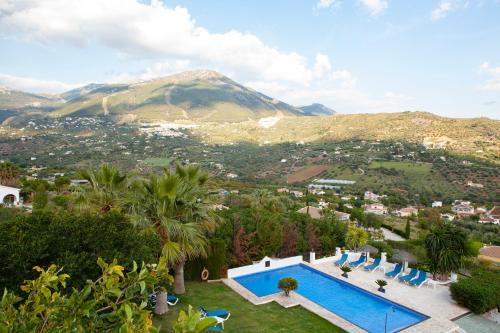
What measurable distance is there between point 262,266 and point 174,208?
→ 23.9 ft

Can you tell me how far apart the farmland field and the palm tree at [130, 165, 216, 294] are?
7073 centimetres

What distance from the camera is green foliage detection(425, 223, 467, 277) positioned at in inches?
583

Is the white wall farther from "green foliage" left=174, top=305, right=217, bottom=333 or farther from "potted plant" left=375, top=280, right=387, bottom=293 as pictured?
"green foliage" left=174, top=305, right=217, bottom=333

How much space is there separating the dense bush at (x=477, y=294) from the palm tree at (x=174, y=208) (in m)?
9.60

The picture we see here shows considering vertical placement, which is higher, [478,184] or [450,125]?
[450,125]

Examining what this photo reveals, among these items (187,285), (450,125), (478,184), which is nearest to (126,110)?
(450,125)

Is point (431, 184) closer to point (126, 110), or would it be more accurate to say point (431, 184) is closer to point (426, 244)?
point (426, 244)

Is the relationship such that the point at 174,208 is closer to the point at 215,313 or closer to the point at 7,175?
the point at 215,313

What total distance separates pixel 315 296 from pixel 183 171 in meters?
7.55

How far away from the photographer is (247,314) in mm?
10609

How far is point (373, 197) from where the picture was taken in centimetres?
6550

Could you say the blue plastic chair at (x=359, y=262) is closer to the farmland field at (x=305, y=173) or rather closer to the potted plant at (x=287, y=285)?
the potted plant at (x=287, y=285)

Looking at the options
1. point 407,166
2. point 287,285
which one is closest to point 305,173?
point 407,166

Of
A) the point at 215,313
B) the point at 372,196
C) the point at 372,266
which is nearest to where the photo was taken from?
the point at 215,313
